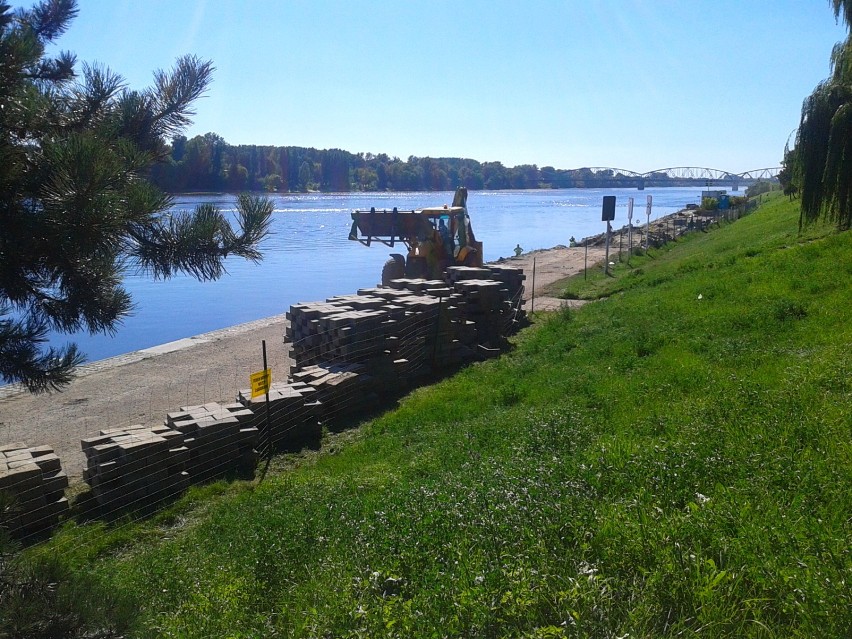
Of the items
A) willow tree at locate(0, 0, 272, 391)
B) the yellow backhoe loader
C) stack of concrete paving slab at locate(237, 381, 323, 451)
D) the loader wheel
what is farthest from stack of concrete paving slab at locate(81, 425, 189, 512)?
the loader wheel

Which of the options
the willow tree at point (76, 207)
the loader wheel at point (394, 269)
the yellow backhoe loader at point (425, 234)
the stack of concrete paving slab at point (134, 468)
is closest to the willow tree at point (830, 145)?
the yellow backhoe loader at point (425, 234)

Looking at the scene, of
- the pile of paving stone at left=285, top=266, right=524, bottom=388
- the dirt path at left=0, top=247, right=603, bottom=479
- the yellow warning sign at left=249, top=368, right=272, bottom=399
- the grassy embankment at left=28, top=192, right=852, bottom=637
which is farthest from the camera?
the pile of paving stone at left=285, top=266, right=524, bottom=388

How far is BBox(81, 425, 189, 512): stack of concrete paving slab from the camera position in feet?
26.9

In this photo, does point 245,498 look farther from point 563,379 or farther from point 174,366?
point 174,366

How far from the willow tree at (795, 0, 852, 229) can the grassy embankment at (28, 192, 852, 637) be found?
7744mm

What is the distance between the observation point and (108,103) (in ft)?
13.4

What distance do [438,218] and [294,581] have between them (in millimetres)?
18542

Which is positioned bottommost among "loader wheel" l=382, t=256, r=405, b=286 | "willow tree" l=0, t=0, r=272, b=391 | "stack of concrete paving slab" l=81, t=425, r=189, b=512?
"stack of concrete paving slab" l=81, t=425, r=189, b=512

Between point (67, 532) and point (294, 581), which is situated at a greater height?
point (294, 581)

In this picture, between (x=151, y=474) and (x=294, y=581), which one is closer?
(x=294, y=581)

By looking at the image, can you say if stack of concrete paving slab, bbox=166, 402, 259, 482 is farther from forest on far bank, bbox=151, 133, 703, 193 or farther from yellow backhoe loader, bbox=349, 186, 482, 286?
yellow backhoe loader, bbox=349, 186, 482, 286

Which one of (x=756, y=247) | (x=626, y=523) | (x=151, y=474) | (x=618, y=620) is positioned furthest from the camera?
(x=756, y=247)

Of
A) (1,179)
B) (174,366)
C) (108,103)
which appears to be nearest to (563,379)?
(108,103)

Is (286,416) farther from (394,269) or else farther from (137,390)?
(394,269)
